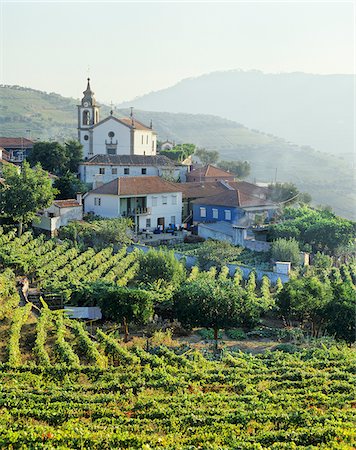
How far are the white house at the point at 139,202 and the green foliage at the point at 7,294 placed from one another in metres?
→ 15.6

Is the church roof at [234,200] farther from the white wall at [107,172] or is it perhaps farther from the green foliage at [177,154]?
the green foliage at [177,154]

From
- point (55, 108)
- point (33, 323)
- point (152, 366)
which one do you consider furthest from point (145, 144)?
point (55, 108)

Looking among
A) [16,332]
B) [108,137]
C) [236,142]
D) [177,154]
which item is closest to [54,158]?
[108,137]

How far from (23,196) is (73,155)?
52.0 feet

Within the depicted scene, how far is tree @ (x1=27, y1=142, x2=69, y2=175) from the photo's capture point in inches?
1865

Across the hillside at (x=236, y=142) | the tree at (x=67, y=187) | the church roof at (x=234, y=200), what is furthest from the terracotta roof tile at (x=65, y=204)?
the hillside at (x=236, y=142)

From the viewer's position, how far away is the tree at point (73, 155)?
159ft

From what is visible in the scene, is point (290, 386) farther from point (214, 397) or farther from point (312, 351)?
point (312, 351)

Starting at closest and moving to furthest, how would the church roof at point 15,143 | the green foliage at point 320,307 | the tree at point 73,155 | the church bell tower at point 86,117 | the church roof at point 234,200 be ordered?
the green foliage at point 320,307 → the church roof at point 234,200 → the tree at point 73,155 → the church bell tower at point 86,117 → the church roof at point 15,143

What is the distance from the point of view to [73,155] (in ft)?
161

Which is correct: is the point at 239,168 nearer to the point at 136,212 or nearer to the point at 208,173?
the point at 208,173

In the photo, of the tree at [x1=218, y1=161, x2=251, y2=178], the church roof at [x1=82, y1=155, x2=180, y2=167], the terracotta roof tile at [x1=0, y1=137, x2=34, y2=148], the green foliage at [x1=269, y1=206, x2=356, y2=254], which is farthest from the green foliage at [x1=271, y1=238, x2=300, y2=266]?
the tree at [x1=218, y1=161, x2=251, y2=178]

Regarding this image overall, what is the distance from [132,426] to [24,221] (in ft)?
76.3

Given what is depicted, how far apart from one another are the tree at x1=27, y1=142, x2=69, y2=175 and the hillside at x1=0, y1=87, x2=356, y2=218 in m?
46.4
